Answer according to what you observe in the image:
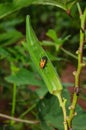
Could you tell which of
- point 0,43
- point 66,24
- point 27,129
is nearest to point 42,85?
point 0,43

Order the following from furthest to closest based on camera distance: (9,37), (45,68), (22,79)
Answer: (9,37)
(22,79)
(45,68)

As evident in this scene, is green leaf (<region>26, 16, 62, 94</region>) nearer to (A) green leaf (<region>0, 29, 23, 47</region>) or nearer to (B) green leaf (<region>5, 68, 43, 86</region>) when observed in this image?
(B) green leaf (<region>5, 68, 43, 86</region>)

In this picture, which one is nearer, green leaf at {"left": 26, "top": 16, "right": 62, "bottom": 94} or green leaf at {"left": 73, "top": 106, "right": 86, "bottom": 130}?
green leaf at {"left": 26, "top": 16, "right": 62, "bottom": 94}

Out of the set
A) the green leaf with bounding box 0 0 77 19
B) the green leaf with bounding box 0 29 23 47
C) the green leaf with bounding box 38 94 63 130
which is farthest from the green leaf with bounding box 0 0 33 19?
the green leaf with bounding box 0 29 23 47

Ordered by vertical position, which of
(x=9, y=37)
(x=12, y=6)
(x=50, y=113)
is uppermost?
(x=12, y=6)

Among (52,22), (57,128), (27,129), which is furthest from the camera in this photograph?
(52,22)

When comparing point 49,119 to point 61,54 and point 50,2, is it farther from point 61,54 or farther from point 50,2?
point 61,54

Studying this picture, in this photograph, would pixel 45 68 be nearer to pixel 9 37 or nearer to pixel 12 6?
pixel 12 6

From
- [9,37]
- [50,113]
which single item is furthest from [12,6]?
[9,37]
